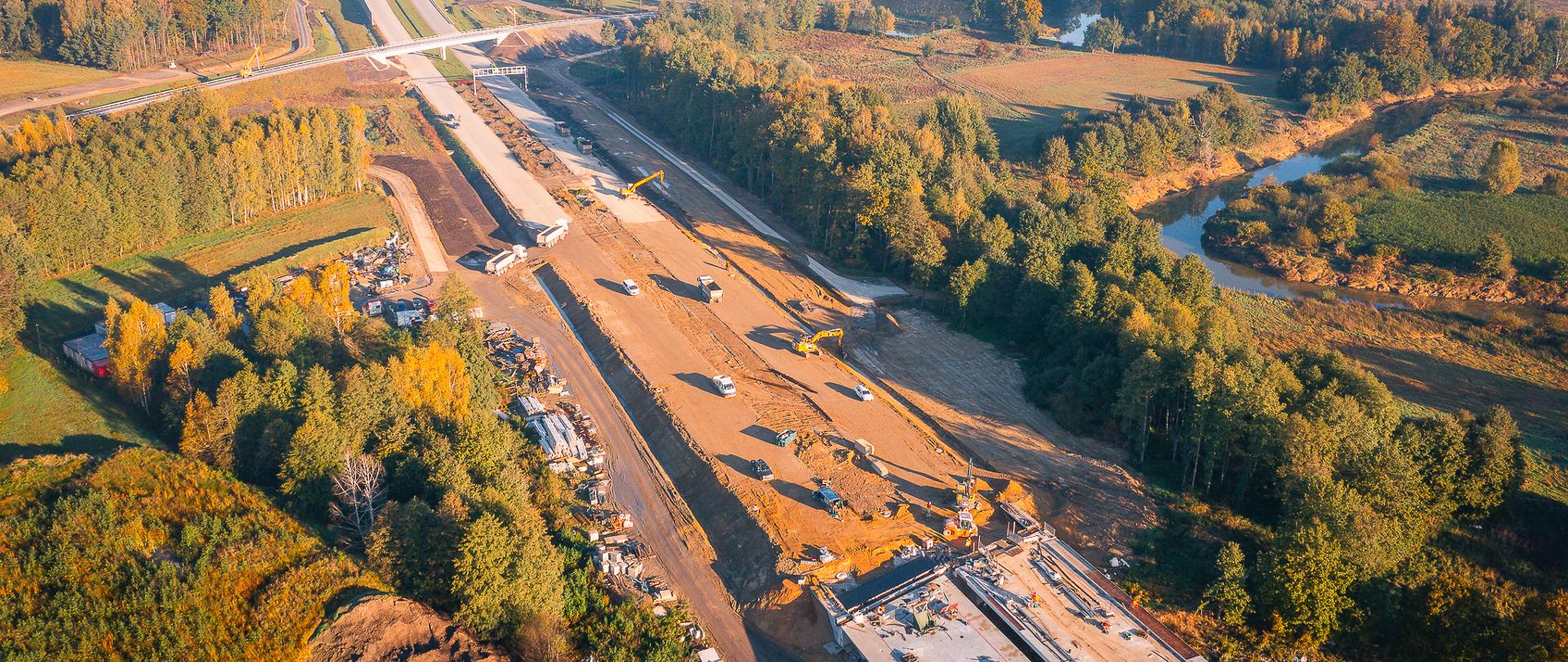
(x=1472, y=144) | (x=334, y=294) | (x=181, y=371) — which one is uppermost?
(x=1472, y=144)

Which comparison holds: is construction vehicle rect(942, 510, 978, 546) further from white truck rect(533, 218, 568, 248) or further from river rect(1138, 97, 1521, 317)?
river rect(1138, 97, 1521, 317)

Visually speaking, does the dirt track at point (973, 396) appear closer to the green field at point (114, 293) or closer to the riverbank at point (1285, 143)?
the green field at point (114, 293)

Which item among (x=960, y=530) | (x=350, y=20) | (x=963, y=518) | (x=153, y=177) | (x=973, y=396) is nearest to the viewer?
(x=960, y=530)

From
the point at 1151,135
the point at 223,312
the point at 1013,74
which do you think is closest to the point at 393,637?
the point at 223,312

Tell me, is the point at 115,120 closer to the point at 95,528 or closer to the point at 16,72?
the point at 16,72

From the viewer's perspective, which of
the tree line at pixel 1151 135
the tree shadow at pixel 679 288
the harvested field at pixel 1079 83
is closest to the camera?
the tree shadow at pixel 679 288

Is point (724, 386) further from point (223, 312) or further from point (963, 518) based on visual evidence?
point (223, 312)

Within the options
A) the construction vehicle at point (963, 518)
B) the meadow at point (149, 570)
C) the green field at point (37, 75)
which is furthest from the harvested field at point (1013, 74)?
the meadow at point (149, 570)
